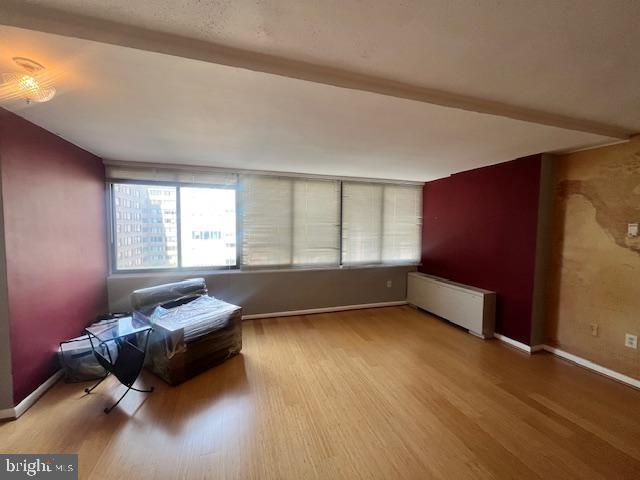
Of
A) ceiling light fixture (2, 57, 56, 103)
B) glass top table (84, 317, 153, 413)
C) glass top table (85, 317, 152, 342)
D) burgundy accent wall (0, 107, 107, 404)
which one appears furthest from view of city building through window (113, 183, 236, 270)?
ceiling light fixture (2, 57, 56, 103)

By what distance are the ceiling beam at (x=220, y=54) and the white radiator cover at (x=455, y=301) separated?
230 centimetres

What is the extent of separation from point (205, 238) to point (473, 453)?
3634 mm

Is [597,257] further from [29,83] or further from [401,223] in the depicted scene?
[29,83]

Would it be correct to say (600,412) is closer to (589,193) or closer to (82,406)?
(589,193)

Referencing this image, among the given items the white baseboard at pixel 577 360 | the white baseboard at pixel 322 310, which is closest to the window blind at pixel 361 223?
the white baseboard at pixel 322 310

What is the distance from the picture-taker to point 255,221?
12.4ft

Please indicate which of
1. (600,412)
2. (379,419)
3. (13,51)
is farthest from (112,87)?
(600,412)

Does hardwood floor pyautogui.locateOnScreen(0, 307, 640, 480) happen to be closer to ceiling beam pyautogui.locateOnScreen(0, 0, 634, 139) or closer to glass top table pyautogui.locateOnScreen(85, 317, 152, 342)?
glass top table pyautogui.locateOnScreen(85, 317, 152, 342)

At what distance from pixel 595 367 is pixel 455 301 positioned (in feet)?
4.59

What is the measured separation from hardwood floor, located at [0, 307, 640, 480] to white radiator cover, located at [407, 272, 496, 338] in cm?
52

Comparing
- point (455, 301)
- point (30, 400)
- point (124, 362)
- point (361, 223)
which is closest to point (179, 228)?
point (124, 362)

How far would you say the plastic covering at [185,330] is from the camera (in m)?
2.23

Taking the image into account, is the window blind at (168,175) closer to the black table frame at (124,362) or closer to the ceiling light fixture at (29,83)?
the ceiling light fixture at (29,83)

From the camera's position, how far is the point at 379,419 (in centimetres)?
186
